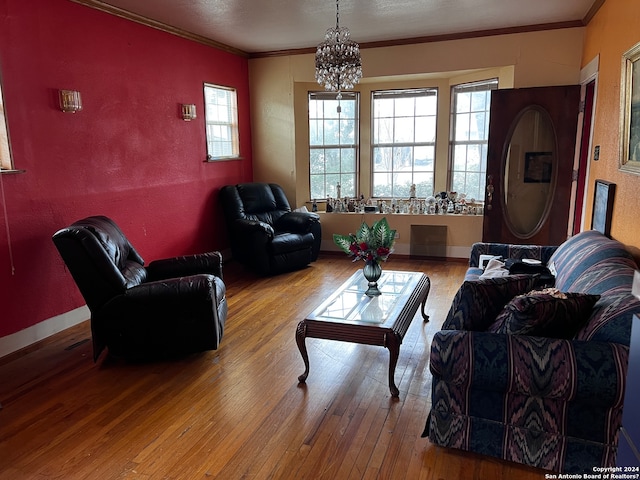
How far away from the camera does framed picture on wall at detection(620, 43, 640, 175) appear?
2.64 metres

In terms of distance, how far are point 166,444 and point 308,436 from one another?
0.70 m

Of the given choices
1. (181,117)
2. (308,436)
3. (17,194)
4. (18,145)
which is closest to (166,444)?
(308,436)

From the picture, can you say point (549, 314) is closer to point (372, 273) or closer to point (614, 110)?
point (372, 273)

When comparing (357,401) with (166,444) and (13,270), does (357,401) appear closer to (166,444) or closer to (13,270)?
(166,444)

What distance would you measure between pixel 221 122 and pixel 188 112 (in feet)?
2.64

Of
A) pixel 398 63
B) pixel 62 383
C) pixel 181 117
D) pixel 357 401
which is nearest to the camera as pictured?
pixel 357 401

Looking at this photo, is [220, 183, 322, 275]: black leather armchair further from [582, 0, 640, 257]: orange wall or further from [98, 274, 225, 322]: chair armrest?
[582, 0, 640, 257]: orange wall

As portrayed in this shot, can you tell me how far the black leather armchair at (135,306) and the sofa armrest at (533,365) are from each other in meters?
1.66

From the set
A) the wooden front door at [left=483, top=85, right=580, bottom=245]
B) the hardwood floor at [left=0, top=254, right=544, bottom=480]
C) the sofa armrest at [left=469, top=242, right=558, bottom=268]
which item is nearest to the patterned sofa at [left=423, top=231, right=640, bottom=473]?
the hardwood floor at [left=0, top=254, right=544, bottom=480]

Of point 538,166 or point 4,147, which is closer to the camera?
point 4,147

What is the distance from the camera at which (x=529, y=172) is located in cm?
493

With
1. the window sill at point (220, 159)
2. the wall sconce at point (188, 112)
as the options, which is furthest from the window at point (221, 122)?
the wall sconce at point (188, 112)

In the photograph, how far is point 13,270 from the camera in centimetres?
321

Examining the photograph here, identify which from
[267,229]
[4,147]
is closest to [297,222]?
[267,229]
